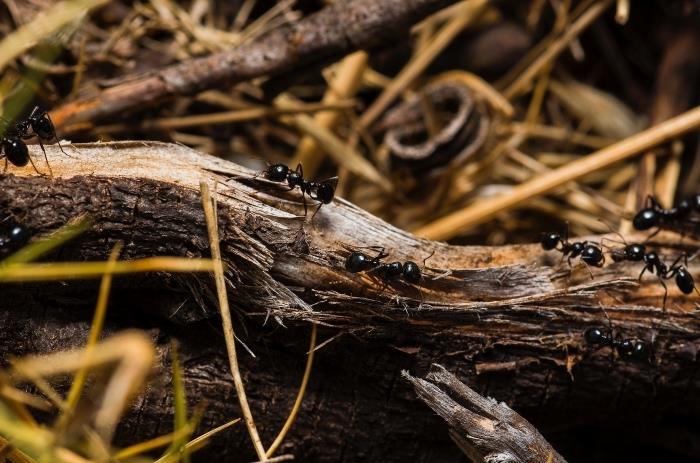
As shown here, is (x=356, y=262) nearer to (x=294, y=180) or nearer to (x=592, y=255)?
(x=294, y=180)

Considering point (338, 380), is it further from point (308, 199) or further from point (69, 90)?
point (69, 90)

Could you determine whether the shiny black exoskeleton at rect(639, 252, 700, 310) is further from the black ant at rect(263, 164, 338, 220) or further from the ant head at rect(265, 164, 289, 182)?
the ant head at rect(265, 164, 289, 182)

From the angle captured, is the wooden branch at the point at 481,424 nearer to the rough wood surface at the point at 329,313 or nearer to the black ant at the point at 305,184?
the rough wood surface at the point at 329,313

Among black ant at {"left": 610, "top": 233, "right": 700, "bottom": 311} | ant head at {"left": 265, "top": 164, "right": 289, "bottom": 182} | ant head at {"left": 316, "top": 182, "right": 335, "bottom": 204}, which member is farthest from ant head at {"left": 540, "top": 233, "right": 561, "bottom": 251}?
ant head at {"left": 265, "top": 164, "right": 289, "bottom": 182}

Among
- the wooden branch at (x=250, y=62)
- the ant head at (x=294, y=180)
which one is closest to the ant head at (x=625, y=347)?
the ant head at (x=294, y=180)

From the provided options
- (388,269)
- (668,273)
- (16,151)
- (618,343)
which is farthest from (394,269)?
(16,151)
